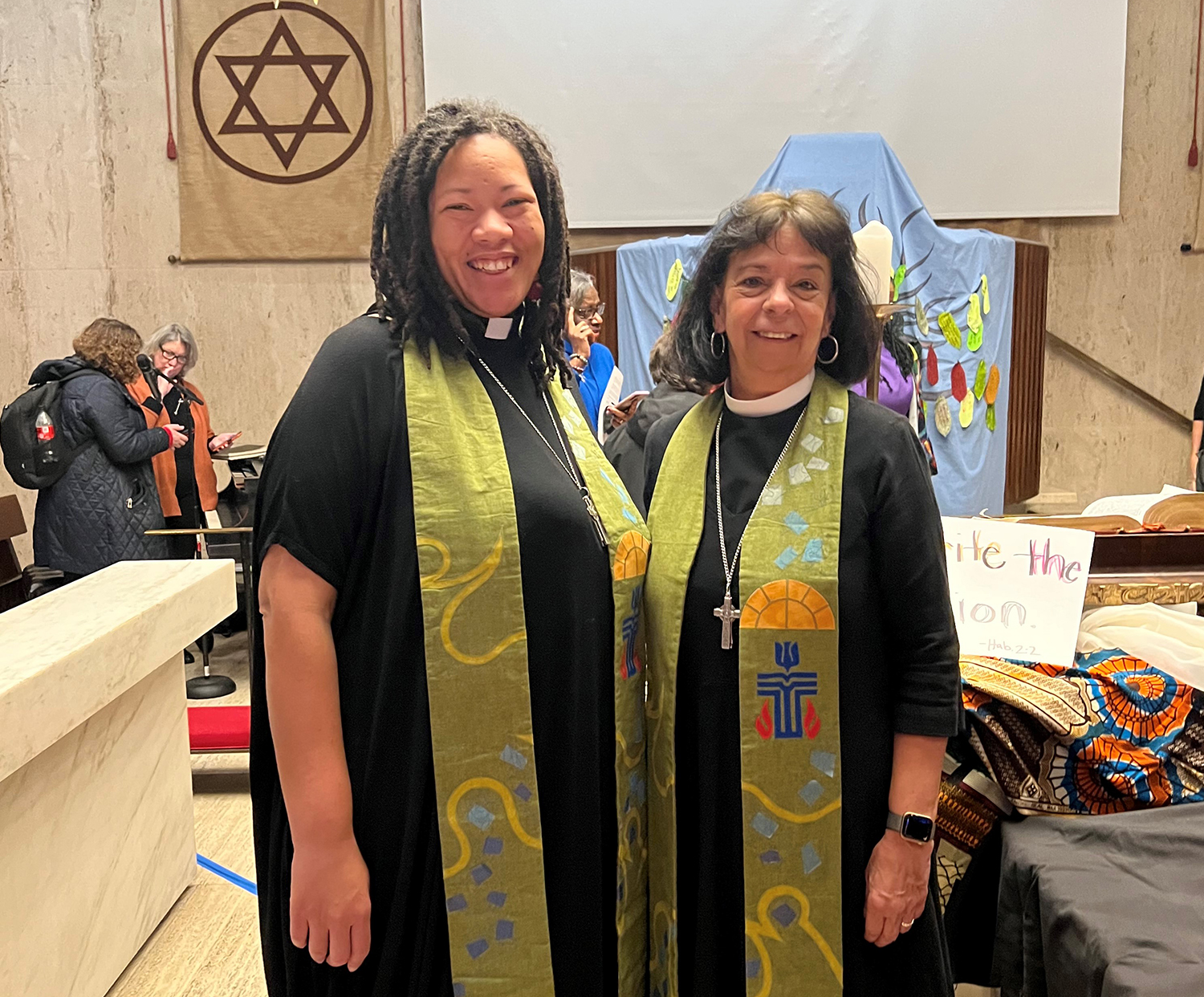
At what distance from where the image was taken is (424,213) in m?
1.33

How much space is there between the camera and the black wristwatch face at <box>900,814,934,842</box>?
1381 millimetres

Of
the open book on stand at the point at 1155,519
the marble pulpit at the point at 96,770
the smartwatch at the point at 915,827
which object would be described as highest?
the open book on stand at the point at 1155,519

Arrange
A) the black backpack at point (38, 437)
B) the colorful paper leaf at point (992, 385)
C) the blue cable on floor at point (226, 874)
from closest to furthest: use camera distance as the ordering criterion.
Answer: the blue cable on floor at point (226, 874) → the black backpack at point (38, 437) → the colorful paper leaf at point (992, 385)

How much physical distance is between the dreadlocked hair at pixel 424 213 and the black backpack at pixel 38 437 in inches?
150

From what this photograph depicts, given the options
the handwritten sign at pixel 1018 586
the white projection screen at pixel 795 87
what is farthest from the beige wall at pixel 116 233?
the handwritten sign at pixel 1018 586

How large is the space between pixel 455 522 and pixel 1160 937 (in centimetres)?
113

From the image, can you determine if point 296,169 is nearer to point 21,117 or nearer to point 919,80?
point 21,117

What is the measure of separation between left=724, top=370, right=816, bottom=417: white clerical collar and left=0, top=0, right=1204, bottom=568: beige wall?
6448 millimetres

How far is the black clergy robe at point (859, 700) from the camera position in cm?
139

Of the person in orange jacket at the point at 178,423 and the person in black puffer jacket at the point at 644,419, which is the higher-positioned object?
the person in black puffer jacket at the point at 644,419

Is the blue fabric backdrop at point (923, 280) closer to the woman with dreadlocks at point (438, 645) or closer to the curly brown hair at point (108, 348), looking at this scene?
the curly brown hair at point (108, 348)

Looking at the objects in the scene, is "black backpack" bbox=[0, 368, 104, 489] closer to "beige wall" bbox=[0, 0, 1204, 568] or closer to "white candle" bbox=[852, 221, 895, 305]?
"beige wall" bbox=[0, 0, 1204, 568]

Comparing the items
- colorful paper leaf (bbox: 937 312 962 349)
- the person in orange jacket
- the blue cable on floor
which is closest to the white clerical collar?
the blue cable on floor

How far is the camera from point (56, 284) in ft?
25.8
